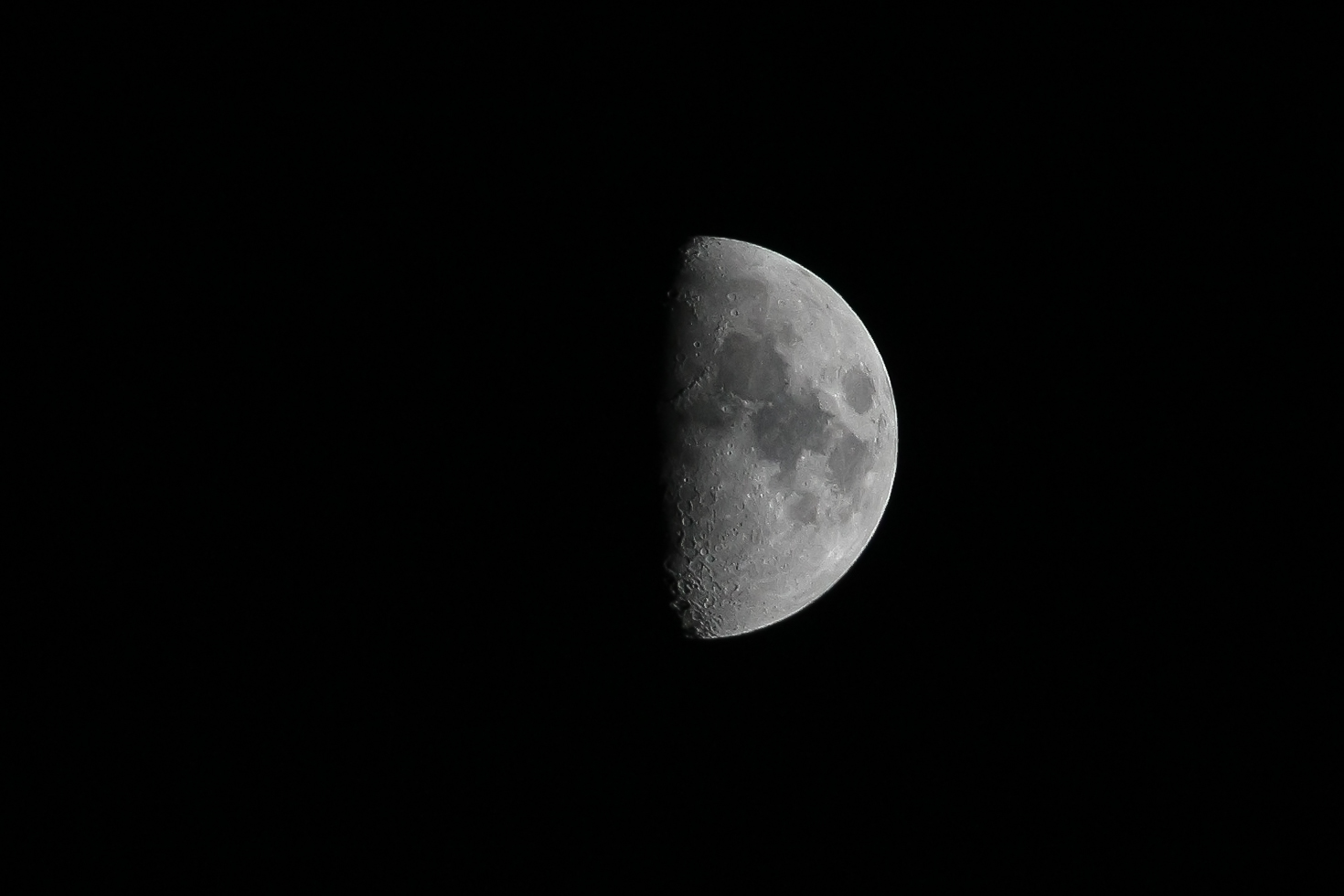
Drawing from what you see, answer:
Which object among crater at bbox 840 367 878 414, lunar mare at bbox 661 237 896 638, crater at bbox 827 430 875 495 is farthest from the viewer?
crater at bbox 840 367 878 414

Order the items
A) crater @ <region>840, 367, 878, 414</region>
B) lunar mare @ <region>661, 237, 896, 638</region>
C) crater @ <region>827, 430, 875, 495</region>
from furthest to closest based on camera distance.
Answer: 1. crater @ <region>840, 367, 878, 414</region>
2. crater @ <region>827, 430, 875, 495</region>
3. lunar mare @ <region>661, 237, 896, 638</region>

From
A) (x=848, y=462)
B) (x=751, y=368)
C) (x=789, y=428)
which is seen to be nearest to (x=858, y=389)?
(x=848, y=462)

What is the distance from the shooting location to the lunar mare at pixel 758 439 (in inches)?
174

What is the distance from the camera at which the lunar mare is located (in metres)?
4.42

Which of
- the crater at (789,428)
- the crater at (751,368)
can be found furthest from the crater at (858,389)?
the crater at (751,368)

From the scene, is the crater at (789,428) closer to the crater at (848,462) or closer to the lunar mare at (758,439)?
the lunar mare at (758,439)

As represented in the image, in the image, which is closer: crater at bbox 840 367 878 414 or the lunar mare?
→ the lunar mare

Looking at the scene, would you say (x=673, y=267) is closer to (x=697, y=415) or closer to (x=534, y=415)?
(x=697, y=415)

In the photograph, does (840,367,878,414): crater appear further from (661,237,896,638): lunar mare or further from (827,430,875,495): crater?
(827,430,875,495): crater

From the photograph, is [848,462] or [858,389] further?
[858,389]

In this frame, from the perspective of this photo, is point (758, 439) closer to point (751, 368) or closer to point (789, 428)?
point (789, 428)

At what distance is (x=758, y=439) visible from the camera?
174 inches

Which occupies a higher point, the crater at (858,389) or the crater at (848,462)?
the crater at (858,389)

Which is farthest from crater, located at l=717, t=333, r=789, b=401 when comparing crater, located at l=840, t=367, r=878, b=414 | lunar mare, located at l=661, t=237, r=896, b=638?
crater, located at l=840, t=367, r=878, b=414
